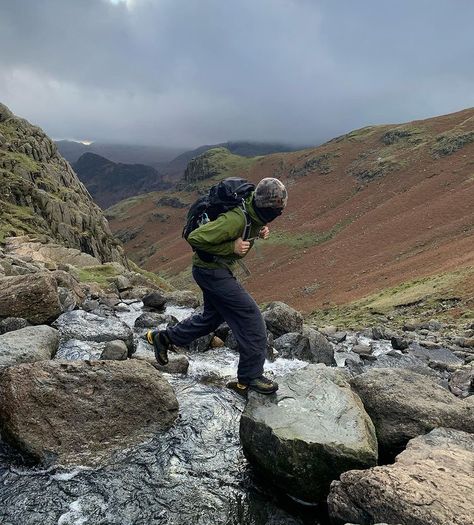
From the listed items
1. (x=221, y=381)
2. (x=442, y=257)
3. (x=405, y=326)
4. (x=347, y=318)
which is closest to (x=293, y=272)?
(x=442, y=257)

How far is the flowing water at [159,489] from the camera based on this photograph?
6.50 metres

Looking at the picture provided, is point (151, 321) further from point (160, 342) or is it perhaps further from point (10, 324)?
point (160, 342)

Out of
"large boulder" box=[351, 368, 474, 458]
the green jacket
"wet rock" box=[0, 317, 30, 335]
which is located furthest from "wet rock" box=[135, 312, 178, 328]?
"large boulder" box=[351, 368, 474, 458]

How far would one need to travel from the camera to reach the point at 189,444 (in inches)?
332

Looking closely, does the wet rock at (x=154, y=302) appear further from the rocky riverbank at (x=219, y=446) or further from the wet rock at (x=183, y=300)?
the rocky riverbank at (x=219, y=446)

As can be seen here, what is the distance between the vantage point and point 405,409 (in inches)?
331

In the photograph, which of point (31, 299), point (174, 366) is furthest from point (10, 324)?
point (174, 366)

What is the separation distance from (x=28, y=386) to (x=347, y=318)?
26258 mm

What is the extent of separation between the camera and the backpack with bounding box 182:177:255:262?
8.27m

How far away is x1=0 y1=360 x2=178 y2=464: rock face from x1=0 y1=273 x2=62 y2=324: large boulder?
21.6 feet

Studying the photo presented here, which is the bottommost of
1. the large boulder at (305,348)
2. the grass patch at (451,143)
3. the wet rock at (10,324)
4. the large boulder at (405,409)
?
the large boulder at (305,348)

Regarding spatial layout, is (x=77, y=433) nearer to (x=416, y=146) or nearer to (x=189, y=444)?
(x=189, y=444)

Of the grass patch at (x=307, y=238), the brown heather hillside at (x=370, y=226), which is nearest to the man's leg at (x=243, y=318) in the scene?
the brown heather hillside at (x=370, y=226)

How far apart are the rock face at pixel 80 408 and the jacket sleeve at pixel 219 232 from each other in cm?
292
